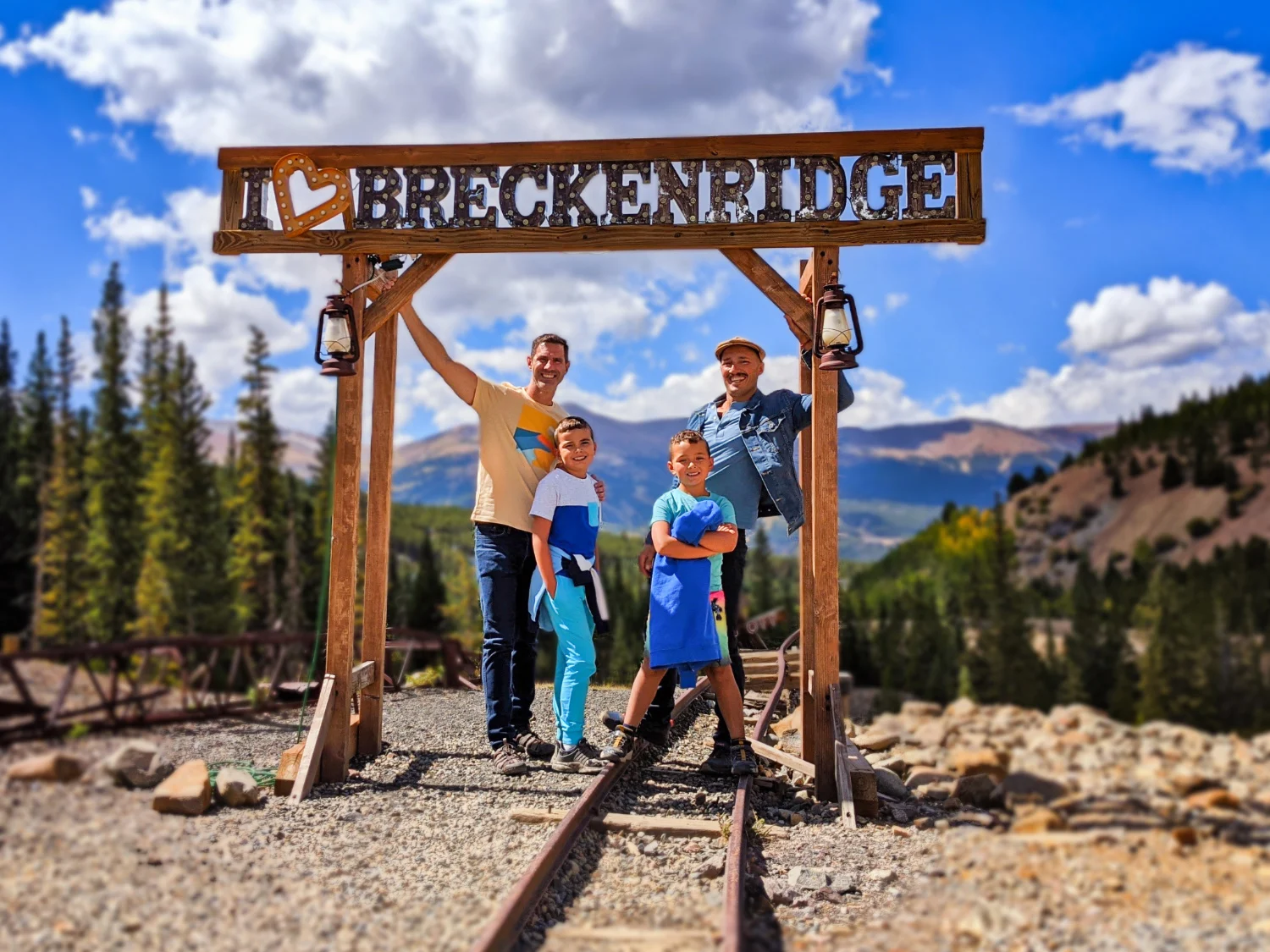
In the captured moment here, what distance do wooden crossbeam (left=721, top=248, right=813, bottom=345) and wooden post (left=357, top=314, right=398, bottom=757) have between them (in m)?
2.28

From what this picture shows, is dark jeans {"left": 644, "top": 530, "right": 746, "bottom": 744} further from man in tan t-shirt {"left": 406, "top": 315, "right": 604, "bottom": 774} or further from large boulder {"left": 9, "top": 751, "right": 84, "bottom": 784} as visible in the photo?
large boulder {"left": 9, "top": 751, "right": 84, "bottom": 784}

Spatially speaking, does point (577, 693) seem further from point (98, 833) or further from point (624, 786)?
point (98, 833)

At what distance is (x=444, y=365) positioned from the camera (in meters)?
5.90

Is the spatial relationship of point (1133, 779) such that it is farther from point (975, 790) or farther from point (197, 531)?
point (197, 531)

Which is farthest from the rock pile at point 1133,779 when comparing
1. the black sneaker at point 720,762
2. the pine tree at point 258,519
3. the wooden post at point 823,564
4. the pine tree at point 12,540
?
the pine tree at point 12,540

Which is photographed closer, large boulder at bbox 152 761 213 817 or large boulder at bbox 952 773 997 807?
large boulder at bbox 152 761 213 817

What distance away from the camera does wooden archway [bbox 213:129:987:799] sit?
5828mm

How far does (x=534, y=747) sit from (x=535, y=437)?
1.90m

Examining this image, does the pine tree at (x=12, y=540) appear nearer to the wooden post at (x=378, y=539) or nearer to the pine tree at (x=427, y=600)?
the pine tree at (x=427, y=600)

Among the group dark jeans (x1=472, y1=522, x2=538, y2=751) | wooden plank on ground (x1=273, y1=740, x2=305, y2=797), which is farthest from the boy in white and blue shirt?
wooden plank on ground (x1=273, y1=740, x2=305, y2=797)

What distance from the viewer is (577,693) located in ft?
18.8

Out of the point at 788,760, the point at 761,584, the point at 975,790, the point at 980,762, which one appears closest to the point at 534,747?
the point at 788,760

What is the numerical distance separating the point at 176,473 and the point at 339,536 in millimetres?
54804

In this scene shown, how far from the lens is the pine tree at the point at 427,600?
66.2 metres
